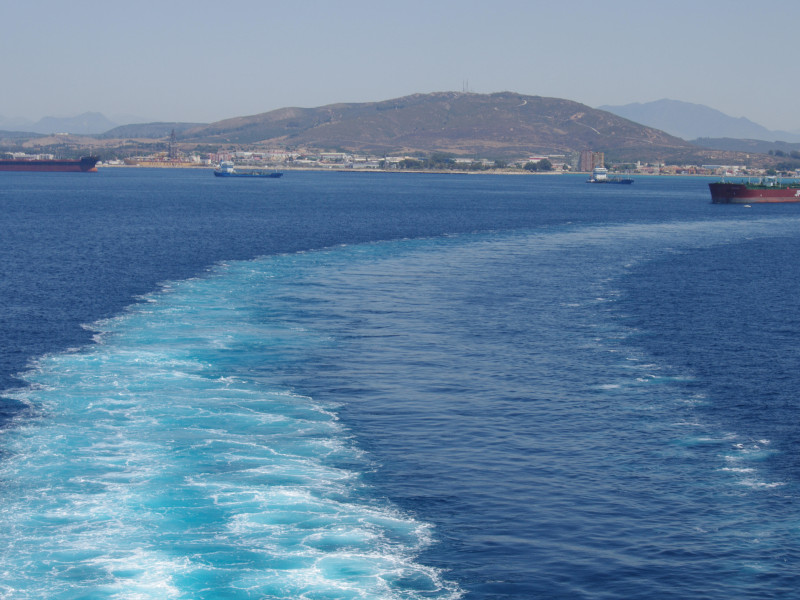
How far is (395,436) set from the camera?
3809cm

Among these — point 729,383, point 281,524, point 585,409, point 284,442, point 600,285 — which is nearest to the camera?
point 281,524

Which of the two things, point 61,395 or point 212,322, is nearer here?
point 61,395

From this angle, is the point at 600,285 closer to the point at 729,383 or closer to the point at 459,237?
the point at 729,383

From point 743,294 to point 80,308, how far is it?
51622 millimetres

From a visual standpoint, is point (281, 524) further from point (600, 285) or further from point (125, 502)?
point (600, 285)

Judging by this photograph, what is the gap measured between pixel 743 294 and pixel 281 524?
2154 inches

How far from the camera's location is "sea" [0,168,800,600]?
26625 mm

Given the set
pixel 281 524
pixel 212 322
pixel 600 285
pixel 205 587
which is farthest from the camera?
pixel 600 285

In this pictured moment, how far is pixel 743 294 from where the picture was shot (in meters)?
73.1

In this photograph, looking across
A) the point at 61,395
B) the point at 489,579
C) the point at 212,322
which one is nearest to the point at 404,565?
the point at 489,579

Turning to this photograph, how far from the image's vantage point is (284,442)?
3700 centimetres

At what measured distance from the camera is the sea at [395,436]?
2662 cm

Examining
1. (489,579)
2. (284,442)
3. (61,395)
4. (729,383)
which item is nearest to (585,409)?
(729,383)

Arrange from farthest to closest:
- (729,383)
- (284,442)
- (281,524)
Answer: (729,383) < (284,442) < (281,524)
